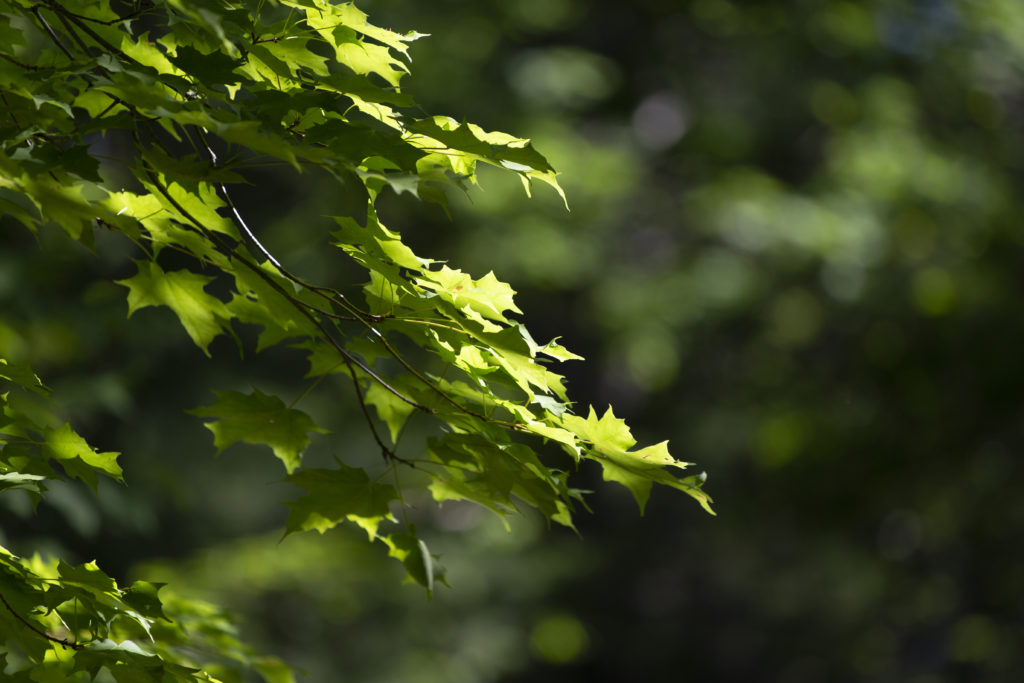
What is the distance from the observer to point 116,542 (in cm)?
581

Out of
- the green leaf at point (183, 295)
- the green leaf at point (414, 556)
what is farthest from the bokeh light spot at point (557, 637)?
the green leaf at point (183, 295)

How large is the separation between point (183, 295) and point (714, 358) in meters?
6.35

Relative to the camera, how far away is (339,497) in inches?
54.0

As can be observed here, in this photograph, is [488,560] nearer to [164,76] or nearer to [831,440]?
[831,440]

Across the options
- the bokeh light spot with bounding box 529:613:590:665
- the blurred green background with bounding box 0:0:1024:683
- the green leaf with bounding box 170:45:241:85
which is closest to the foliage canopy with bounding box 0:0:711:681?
the green leaf with bounding box 170:45:241:85

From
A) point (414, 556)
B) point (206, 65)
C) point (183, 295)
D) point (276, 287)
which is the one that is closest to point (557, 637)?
point (414, 556)

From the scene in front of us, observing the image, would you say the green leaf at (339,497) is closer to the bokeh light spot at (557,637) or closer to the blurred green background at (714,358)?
the blurred green background at (714,358)

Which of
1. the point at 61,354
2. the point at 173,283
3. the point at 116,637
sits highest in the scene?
the point at 173,283

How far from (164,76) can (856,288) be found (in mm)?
5504

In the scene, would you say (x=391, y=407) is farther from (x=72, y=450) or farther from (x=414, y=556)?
(x=72, y=450)

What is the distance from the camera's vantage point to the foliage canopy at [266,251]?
0.99 metres

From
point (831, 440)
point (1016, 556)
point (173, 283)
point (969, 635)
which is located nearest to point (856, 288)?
point (831, 440)

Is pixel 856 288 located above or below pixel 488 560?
above

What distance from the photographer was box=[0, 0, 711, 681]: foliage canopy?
0.99 meters
